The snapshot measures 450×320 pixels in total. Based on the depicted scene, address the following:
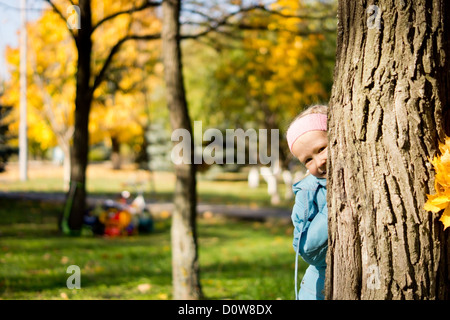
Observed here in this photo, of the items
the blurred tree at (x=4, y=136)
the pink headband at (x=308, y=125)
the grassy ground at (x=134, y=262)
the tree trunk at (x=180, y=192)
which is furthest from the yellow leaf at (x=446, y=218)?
the blurred tree at (x=4, y=136)

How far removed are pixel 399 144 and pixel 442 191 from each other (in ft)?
0.84

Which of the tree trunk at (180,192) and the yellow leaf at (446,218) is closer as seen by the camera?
the yellow leaf at (446,218)

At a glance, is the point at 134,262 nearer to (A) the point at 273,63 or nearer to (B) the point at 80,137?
(B) the point at 80,137

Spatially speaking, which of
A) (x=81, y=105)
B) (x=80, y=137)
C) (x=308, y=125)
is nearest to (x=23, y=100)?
(x=80, y=137)

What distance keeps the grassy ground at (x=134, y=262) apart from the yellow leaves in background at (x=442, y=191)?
3281 mm

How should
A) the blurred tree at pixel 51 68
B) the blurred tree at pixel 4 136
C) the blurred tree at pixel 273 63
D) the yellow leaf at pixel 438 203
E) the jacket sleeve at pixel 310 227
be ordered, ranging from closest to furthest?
1. the yellow leaf at pixel 438 203
2. the jacket sleeve at pixel 310 227
3. the blurred tree at pixel 273 63
4. the blurred tree at pixel 4 136
5. the blurred tree at pixel 51 68

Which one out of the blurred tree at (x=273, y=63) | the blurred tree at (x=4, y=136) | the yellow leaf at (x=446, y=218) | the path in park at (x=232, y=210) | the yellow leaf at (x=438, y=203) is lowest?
the path in park at (x=232, y=210)

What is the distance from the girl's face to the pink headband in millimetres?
21

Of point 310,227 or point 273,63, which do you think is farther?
point 273,63

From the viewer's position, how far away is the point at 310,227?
8.41 feet

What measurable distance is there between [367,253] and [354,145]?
456 mm

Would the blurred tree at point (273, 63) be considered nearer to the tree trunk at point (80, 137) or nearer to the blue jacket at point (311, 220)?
the blue jacket at point (311, 220)

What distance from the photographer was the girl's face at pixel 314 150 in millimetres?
2617

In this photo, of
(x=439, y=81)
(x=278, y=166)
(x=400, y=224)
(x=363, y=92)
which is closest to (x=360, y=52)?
(x=363, y=92)
